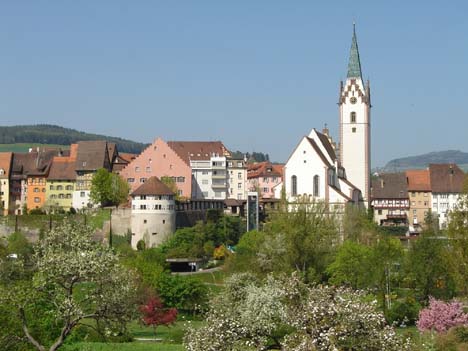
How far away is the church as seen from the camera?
97.6 meters

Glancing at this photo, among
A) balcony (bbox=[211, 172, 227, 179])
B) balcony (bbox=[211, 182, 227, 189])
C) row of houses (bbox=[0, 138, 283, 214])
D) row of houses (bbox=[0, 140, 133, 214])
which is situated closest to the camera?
row of houses (bbox=[0, 138, 283, 214])

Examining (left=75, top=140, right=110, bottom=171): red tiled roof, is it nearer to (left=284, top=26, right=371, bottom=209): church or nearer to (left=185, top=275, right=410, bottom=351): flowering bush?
(left=284, top=26, right=371, bottom=209): church

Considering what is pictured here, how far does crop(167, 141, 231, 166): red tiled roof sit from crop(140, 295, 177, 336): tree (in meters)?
56.5

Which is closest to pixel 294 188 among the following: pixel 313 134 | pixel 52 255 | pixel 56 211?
pixel 313 134

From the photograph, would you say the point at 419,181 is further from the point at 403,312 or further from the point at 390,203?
the point at 403,312

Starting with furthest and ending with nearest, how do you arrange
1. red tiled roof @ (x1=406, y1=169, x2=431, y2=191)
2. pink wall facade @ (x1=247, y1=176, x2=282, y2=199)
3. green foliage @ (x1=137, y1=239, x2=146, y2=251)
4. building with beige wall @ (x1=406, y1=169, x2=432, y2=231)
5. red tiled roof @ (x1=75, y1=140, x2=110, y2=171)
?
pink wall facade @ (x1=247, y1=176, x2=282, y2=199)
red tiled roof @ (x1=406, y1=169, x2=431, y2=191)
building with beige wall @ (x1=406, y1=169, x2=432, y2=231)
red tiled roof @ (x1=75, y1=140, x2=110, y2=171)
green foliage @ (x1=137, y1=239, x2=146, y2=251)

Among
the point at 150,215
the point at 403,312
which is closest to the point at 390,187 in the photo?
the point at 150,215

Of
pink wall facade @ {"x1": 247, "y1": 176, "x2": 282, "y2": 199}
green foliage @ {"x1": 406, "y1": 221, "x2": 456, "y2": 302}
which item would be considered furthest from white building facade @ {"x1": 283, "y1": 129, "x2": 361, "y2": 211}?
green foliage @ {"x1": 406, "y1": 221, "x2": 456, "y2": 302}

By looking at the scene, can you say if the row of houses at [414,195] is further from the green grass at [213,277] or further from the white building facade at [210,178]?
the green grass at [213,277]

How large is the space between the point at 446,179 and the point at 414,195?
438 centimetres

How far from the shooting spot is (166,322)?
52156mm

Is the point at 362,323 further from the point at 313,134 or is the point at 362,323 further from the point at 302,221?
the point at 313,134

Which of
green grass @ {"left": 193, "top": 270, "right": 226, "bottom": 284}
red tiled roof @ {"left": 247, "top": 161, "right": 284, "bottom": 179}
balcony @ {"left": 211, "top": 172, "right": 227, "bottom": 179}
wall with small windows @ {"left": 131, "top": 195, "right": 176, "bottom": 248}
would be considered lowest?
green grass @ {"left": 193, "top": 270, "right": 226, "bottom": 284}

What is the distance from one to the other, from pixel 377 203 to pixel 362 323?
293ft
